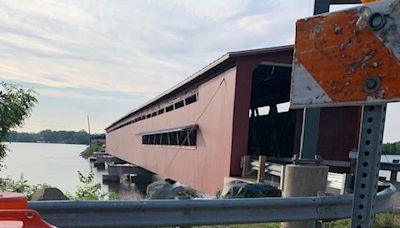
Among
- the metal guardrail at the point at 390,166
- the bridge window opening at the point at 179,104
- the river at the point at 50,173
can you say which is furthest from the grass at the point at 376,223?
the bridge window opening at the point at 179,104

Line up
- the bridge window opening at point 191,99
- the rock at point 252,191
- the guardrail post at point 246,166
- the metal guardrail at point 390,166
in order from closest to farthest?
the rock at point 252,191 < the metal guardrail at point 390,166 < the guardrail post at point 246,166 < the bridge window opening at point 191,99

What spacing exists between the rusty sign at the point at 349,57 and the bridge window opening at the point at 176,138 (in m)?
17.2

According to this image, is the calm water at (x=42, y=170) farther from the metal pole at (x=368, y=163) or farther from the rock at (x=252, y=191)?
the metal pole at (x=368, y=163)

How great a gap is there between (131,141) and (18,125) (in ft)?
113

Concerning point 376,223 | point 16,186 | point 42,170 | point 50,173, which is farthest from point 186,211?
point 42,170

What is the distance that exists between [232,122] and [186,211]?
38.2ft

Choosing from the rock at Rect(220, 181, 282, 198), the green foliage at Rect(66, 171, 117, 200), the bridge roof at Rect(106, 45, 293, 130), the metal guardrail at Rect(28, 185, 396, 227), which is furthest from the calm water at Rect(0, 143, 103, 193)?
the metal guardrail at Rect(28, 185, 396, 227)

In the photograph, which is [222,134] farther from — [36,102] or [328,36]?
[328,36]

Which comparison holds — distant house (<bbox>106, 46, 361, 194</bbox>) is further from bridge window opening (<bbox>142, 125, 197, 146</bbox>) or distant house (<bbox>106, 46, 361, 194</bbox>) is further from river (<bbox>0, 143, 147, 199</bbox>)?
river (<bbox>0, 143, 147, 199</bbox>)

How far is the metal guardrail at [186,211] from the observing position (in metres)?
3.20

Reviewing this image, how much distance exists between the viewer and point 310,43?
201 cm

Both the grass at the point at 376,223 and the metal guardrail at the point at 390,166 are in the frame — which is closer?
the grass at the point at 376,223

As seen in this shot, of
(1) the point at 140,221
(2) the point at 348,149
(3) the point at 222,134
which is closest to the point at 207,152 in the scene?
(3) the point at 222,134

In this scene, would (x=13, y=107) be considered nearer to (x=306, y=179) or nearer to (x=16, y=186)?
(x=16, y=186)
